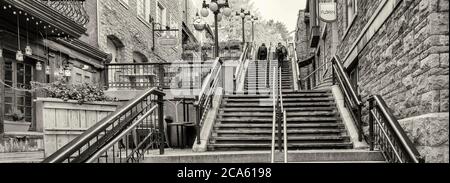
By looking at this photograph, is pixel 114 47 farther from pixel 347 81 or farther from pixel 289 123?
pixel 347 81

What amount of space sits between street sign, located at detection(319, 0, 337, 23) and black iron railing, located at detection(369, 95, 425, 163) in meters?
6.15

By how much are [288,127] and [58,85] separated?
4.58m

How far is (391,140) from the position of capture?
5.81m

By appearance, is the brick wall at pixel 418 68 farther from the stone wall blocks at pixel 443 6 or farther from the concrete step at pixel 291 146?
the concrete step at pixel 291 146

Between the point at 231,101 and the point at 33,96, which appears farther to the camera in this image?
the point at 231,101

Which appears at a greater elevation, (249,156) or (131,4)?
(131,4)

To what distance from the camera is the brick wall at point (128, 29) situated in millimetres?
14508

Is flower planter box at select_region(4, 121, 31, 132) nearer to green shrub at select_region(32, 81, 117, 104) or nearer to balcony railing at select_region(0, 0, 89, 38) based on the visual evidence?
balcony railing at select_region(0, 0, 89, 38)

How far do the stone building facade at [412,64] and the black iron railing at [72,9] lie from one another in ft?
23.2

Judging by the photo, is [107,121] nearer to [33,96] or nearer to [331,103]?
[33,96]

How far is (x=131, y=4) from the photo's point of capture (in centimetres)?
1739

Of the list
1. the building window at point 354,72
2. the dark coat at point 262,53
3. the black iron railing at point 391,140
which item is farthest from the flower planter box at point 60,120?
the dark coat at point 262,53
